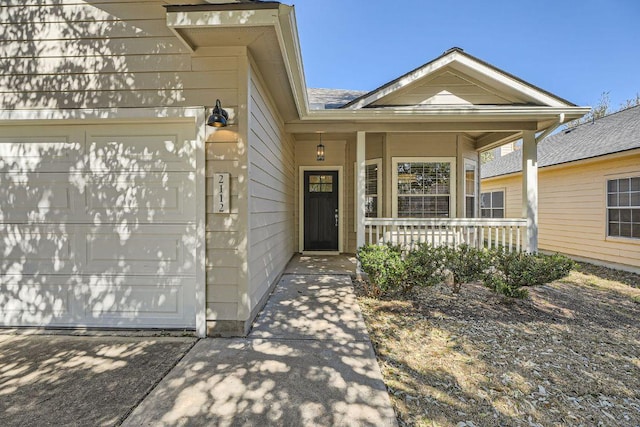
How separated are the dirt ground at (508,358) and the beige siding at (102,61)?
303 cm

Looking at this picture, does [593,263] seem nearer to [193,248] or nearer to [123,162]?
[193,248]

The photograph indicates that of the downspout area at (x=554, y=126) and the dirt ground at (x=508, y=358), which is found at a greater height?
the downspout area at (x=554, y=126)

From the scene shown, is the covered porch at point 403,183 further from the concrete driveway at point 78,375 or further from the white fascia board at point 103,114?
the concrete driveway at point 78,375

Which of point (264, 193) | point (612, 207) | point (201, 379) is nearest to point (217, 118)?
point (264, 193)

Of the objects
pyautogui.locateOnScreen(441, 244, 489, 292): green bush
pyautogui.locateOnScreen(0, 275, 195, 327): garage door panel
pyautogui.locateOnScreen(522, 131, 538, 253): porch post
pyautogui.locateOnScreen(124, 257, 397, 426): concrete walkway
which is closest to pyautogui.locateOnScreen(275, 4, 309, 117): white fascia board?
pyautogui.locateOnScreen(0, 275, 195, 327): garage door panel

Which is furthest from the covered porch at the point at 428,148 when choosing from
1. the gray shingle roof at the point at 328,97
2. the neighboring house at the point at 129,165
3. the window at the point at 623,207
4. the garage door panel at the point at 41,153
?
the garage door panel at the point at 41,153

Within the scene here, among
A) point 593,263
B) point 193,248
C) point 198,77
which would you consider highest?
point 198,77

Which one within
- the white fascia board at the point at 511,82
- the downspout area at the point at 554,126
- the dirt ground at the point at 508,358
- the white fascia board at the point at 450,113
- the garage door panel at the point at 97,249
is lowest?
the dirt ground at the point at 508,358

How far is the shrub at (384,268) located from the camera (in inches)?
154

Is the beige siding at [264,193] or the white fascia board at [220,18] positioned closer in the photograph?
the white fascia board at [220,18]

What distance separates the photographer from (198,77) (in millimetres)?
2965

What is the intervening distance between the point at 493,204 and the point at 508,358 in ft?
35.9

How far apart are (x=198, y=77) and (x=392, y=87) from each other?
142 inches

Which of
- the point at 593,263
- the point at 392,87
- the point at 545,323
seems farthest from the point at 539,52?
the point at 545,323
